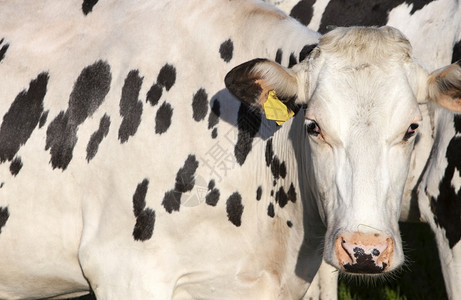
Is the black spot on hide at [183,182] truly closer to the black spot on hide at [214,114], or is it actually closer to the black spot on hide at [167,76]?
the black spot on hide at [214,114]

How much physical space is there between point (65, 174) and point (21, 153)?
1.17 feet

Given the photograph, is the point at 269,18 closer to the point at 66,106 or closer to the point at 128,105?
the point at 128,105

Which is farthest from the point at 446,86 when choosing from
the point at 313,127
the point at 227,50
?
the point at 227,50

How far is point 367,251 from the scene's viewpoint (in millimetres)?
4121

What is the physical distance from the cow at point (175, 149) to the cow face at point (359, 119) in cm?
2

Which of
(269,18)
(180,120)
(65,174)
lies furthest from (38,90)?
(269,18)

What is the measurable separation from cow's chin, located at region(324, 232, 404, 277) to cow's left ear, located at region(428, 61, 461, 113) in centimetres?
84

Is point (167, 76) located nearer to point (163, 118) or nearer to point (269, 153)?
point (163, 118)

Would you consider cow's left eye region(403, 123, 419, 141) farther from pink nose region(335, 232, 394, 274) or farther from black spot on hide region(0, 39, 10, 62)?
black spot on hide region(0, 39, 10, 62)

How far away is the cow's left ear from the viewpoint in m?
4.51

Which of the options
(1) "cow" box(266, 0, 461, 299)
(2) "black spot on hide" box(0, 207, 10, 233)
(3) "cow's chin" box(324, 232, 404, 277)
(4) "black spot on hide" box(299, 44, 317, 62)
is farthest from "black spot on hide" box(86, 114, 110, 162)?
(1) "cow" box(266, 0, 461, 299)

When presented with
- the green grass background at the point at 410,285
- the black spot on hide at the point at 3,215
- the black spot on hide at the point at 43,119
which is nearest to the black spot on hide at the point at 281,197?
the black spot on hide at the point at 43,119

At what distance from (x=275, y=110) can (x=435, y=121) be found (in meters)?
1.56

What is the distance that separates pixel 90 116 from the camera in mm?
5246
